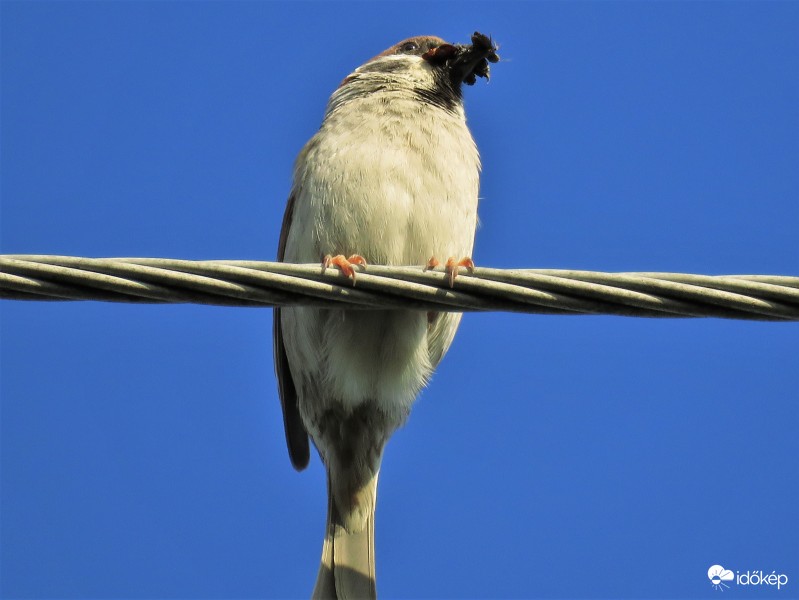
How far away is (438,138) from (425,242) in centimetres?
77

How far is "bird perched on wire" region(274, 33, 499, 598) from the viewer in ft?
20.4

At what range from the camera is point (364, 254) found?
622cm

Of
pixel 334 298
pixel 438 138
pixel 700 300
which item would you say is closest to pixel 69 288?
pixel 334 298

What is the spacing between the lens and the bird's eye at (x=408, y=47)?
7898mm

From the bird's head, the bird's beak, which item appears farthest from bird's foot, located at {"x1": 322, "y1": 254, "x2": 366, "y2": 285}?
the bird's beak

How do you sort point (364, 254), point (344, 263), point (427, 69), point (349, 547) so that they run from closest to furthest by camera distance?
point (344, 263) → point (364, 254) → point (349, 547) → point (427, 69)

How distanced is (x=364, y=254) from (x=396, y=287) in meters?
2.26

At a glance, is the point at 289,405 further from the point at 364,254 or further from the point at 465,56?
the point at 465,56

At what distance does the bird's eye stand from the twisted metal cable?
13.9 feet

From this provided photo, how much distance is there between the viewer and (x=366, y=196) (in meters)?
6.18

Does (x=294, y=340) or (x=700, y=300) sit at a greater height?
(x=294, y=340)

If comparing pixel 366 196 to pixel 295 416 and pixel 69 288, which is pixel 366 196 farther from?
pixel 69 288

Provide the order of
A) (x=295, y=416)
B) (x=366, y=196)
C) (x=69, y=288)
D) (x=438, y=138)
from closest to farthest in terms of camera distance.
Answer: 1. (x=69, y=288)
2. (x=366, y=196)
3. (x=438, y=138)
4. (x=295, y=416)

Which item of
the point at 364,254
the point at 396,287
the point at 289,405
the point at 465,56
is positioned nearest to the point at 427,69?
the point at 465,56
